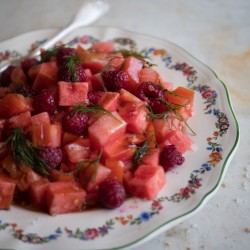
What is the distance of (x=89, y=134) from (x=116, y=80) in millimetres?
450

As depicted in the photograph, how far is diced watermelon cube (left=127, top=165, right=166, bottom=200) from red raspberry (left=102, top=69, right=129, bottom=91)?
23.7 inches

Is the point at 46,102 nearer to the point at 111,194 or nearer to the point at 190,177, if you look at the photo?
the point at 111,194

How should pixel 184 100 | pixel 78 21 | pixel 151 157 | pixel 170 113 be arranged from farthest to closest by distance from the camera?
pixel 78 21 < pixel 184 100 < pixel 170 113 < pixel 151 157

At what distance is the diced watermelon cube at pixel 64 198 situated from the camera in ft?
6.74

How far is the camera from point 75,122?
2.32m

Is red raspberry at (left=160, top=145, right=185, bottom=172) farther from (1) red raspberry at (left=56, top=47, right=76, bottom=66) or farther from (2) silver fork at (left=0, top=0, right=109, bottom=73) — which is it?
(2) silver fork at (left=0, top=0, right=109, bottom=73)

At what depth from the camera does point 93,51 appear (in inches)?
114

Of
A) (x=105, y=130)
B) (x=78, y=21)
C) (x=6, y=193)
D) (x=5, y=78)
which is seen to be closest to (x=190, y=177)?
(x=105, y=130)

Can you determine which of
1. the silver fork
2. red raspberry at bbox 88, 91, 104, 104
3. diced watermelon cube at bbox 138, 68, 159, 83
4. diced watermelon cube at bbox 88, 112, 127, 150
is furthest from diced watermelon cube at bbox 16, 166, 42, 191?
the silver fork

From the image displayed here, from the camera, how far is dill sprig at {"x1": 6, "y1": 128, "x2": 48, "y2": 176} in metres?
2.22

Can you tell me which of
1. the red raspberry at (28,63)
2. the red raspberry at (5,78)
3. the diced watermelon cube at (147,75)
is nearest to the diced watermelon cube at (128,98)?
the diced watermelon cube at (147,75)

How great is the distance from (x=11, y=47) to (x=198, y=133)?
1728 mm

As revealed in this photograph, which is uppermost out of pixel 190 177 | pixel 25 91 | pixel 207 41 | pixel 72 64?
pixel 72 64

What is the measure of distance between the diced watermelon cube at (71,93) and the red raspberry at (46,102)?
5 centimetres
